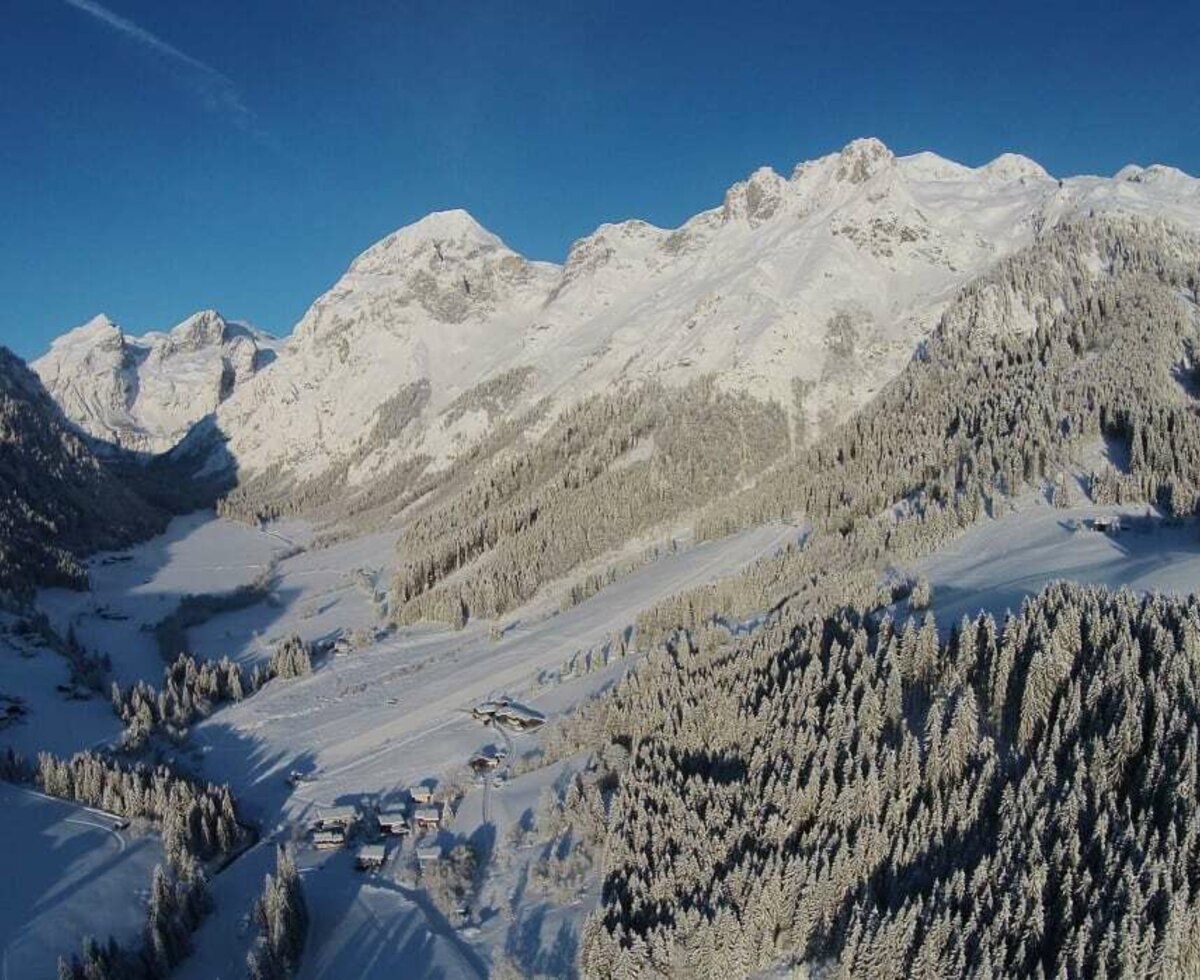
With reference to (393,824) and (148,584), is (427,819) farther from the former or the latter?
(148,584)

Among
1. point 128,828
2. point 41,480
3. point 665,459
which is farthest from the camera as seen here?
point 41,480

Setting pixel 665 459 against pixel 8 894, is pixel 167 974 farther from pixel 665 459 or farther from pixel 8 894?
pixel 665 459

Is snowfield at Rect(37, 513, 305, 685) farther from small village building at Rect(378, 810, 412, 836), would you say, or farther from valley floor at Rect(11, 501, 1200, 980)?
small village building at Rect(378, 810, 412, 836)

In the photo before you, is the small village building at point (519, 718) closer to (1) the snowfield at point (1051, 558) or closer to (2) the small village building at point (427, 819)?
(2) the small village building at point (427, 819)

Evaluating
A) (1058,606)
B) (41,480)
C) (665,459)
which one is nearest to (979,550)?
(1058,606)

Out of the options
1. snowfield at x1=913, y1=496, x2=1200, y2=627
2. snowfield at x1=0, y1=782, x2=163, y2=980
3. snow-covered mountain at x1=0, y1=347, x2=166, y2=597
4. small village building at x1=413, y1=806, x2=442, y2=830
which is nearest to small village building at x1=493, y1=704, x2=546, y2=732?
small village building at x1=413, y1=806, x2=442, y2=830

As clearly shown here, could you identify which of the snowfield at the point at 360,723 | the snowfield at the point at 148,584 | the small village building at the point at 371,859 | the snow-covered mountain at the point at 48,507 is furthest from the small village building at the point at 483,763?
the snow-covered mountain at the point at 48,507
